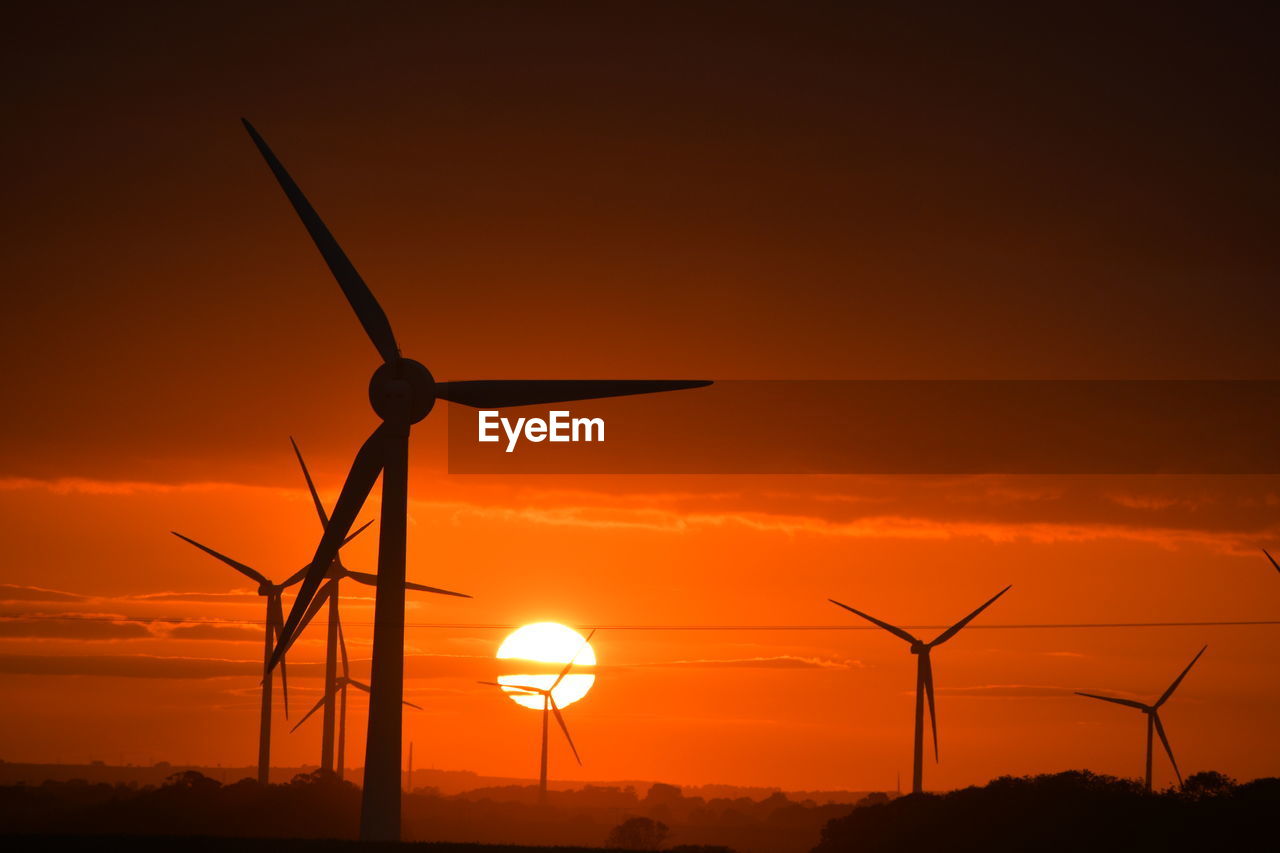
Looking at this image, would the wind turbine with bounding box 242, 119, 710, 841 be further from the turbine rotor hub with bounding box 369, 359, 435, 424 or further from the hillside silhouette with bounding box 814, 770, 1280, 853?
the hillside silhouette with bounding box 814, 770, 1280, 853

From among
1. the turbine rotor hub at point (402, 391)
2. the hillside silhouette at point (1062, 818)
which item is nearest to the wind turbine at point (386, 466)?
the turbine rotor hub at point (402, 391)

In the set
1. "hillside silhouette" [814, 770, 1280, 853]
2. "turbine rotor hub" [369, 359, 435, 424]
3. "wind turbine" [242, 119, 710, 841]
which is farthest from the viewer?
"hillside silhouette" [814, 770, 1280, 853]

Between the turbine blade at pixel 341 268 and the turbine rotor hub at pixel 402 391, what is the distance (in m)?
1.58

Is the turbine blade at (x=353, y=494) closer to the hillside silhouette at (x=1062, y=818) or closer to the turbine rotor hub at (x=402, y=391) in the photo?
the turbine rotor hub at (x=402, y=391)

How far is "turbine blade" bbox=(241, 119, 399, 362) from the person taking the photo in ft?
284

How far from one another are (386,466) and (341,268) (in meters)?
16.5

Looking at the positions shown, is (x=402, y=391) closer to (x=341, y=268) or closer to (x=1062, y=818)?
(x=341, y=268)

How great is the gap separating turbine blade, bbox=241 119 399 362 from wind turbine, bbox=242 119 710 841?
58 mm

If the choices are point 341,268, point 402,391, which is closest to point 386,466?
point 402,391

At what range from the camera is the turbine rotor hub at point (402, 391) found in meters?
81.6

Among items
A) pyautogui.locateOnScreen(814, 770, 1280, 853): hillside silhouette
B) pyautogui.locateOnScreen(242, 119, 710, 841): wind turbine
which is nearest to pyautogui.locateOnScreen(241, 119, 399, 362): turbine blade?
pyautogui.locateOnScreen(242, 119, 710, 841): wind turbine

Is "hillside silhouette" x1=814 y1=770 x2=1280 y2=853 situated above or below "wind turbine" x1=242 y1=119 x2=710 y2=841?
below

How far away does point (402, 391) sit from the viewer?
81.9 m

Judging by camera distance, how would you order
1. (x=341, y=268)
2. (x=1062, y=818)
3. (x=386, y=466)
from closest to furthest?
(x=386, y=466), (x=341, y=268), (x=1062, y=818)
